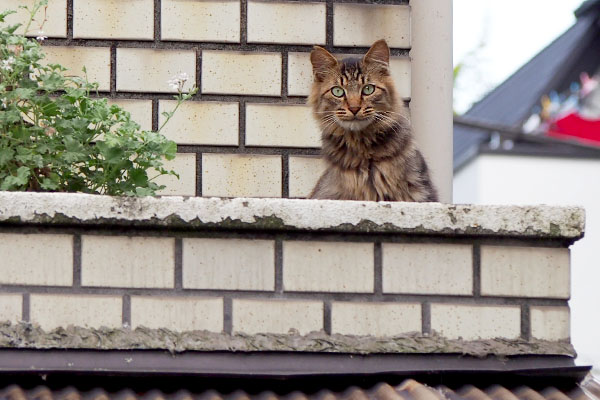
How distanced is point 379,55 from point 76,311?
184 cm

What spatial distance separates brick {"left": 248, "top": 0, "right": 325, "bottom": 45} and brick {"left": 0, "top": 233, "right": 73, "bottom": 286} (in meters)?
1.77

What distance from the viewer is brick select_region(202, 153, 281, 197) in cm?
407

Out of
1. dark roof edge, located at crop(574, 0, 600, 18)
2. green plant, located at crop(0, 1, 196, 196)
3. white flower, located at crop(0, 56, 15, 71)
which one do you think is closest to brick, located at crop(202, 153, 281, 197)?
green plant, located at crop(0, 1, 196, 196)

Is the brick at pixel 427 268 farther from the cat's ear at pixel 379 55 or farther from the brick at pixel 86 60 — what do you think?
the brick at pixel 86 60

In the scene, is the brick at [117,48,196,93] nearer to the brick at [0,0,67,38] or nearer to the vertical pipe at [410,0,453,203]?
the brick at [0,0,67,38]

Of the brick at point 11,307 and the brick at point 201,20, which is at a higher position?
the brick at point 201,20

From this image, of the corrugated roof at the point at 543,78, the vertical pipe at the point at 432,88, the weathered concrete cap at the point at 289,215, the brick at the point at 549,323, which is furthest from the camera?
the corrugated roof at the point at 543,78

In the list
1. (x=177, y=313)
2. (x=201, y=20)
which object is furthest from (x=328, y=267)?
(x=201, y=20)

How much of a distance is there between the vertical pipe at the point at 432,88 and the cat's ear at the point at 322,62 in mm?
473

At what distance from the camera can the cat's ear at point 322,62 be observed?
3910mm

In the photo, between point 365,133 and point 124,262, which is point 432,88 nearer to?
point 365,133

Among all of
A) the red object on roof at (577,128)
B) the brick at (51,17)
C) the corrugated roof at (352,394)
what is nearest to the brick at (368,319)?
the corrugated roof at (352,394)

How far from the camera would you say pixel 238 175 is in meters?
4.07

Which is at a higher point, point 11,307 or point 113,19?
point 113,19
